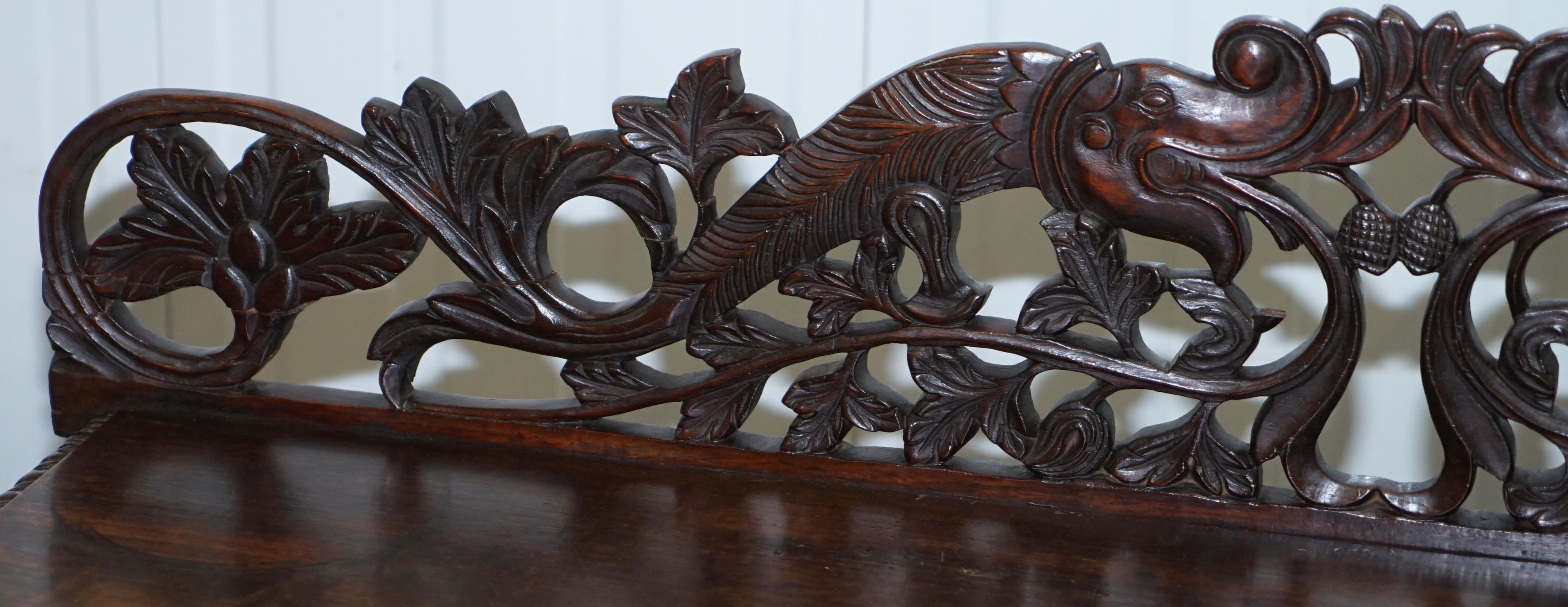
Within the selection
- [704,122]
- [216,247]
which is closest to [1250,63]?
[704,122]

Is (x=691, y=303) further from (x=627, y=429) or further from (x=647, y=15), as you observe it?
(x=647, y=15)

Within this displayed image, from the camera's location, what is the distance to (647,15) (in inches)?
45.9

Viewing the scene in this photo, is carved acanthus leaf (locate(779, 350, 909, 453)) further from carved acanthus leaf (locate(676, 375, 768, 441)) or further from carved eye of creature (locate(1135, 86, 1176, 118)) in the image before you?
carved eye of creature (locate(1135, 86, 1176, 118))

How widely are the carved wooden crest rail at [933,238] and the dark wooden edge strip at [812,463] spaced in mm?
10

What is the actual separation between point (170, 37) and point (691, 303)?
2.47 feet

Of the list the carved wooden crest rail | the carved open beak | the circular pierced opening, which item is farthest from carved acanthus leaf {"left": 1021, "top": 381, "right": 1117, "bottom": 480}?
the circular pierced opening

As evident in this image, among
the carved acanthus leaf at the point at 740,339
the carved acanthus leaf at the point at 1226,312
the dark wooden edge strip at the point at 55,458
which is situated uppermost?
the carved acanthus leaf at the point at 1226,312

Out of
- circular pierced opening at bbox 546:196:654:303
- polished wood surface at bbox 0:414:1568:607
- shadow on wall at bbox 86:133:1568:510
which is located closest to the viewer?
polished wood surface at bbox 0:414:1568:607

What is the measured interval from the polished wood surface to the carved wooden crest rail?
37 mm

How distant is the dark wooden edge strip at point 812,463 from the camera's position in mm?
708

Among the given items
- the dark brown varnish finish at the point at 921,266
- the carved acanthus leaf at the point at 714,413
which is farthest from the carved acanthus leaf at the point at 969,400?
the carved acanthus leaf at the point at 714,413

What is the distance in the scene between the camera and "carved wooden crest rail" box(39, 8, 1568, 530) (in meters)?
0.66

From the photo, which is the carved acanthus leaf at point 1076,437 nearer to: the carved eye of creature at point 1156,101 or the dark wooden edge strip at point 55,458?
the carved eye of creature at point 1156,101

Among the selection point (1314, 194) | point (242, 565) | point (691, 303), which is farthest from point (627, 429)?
point (1314, 194)
